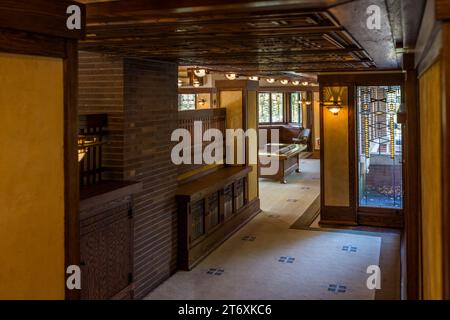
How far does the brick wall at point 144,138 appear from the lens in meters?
4.70

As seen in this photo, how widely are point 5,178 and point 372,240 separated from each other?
20.2ft

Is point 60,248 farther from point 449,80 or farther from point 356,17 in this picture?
point 356,17

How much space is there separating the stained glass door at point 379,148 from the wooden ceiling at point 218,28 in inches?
139

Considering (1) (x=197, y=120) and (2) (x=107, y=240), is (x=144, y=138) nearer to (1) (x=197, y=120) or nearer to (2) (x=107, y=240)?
(2) (x=107, y=240)

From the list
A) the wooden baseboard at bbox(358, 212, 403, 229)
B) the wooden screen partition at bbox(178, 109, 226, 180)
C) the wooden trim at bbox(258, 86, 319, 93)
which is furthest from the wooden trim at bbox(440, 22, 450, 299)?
the wooden trim at bbox(258, 86, 319, 93)

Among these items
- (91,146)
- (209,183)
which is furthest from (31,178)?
(209,183)

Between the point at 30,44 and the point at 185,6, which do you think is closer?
the point at 30,44

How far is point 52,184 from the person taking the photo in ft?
6.23

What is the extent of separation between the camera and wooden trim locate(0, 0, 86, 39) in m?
1.64

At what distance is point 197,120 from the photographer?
6801mm

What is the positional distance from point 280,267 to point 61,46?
450cm

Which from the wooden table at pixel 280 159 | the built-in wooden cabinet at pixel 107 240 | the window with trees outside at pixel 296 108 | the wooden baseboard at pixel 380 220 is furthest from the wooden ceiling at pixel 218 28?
the window with trees outside at pixel 296 108

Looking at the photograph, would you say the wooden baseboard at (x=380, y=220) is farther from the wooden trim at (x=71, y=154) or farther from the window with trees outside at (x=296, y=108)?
the window with trees outside at (x=296, y=108)

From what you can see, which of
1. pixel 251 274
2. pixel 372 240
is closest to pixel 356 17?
pixel 251 274
